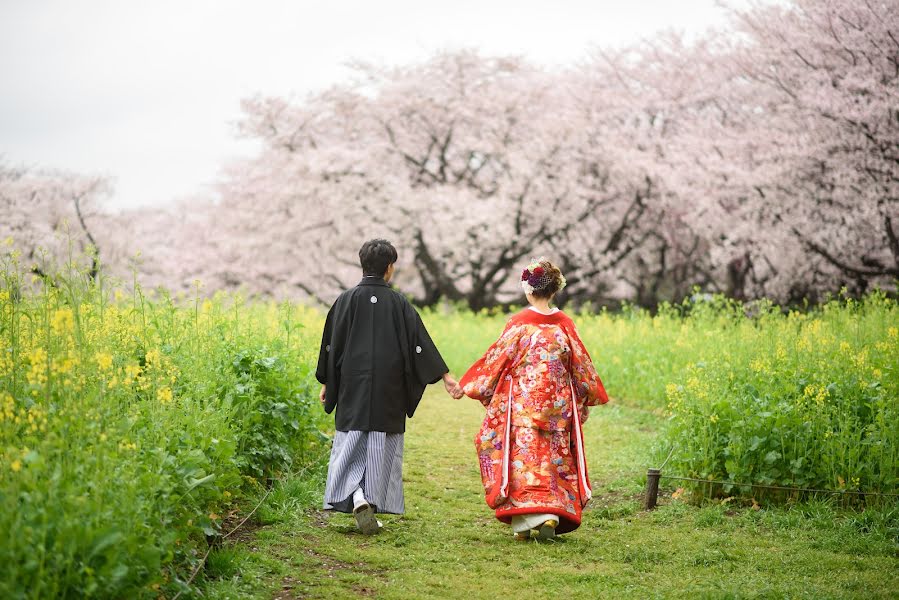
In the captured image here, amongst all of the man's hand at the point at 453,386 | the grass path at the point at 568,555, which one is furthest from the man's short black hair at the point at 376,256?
the grass path at the point at 568,555

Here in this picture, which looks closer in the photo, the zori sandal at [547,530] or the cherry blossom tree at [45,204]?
the zori sandal at [547,530]

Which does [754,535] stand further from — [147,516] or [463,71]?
[463,71]

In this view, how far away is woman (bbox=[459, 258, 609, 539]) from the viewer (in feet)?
15.9

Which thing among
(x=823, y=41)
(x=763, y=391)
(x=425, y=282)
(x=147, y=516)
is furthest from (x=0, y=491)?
(x=425, y=282)

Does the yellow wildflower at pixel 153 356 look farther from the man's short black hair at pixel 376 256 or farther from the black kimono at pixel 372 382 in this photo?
the man's short black hair at pixel 376 256

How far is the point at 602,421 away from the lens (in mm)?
9328

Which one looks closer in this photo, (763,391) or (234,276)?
(763,391)

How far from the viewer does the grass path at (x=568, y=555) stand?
12.8ft

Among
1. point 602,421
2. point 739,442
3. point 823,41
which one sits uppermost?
point 823,41

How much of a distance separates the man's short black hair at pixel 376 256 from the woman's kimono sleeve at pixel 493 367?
0.83 metres

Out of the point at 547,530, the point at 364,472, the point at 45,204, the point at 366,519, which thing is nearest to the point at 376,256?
the point at 364,472

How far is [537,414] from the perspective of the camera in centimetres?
493

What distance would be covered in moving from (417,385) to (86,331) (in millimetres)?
1911

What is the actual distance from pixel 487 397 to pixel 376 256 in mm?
1124
